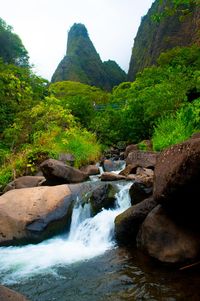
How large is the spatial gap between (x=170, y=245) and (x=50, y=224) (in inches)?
153

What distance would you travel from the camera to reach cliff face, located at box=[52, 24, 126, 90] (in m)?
98.8

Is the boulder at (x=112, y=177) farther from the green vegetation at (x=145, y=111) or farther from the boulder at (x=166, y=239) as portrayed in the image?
the green vegetation at (x=145, y=111)

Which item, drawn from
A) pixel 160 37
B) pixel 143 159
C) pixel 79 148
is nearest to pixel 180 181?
pixel 143 159

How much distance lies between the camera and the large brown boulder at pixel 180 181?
20.9 feet

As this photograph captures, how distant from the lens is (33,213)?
9.99 meters

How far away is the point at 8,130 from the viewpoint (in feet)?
55.2

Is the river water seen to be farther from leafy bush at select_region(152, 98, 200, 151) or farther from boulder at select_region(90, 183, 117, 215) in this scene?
leafy bush at select_region(152, 98, 200, 151)

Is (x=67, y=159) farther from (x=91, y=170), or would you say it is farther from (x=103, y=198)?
(x=103, y=198)

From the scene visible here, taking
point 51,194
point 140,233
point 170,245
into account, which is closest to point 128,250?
point 140,233

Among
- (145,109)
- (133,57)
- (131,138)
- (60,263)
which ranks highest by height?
(133,57)

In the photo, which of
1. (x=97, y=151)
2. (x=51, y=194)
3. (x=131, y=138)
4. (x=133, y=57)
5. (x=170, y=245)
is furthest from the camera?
(x=133, y=57)

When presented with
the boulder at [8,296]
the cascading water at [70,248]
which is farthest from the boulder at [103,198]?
the boulder at [8,296]

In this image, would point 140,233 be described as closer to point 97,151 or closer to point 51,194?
point 51,194

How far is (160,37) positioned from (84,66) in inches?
1546
